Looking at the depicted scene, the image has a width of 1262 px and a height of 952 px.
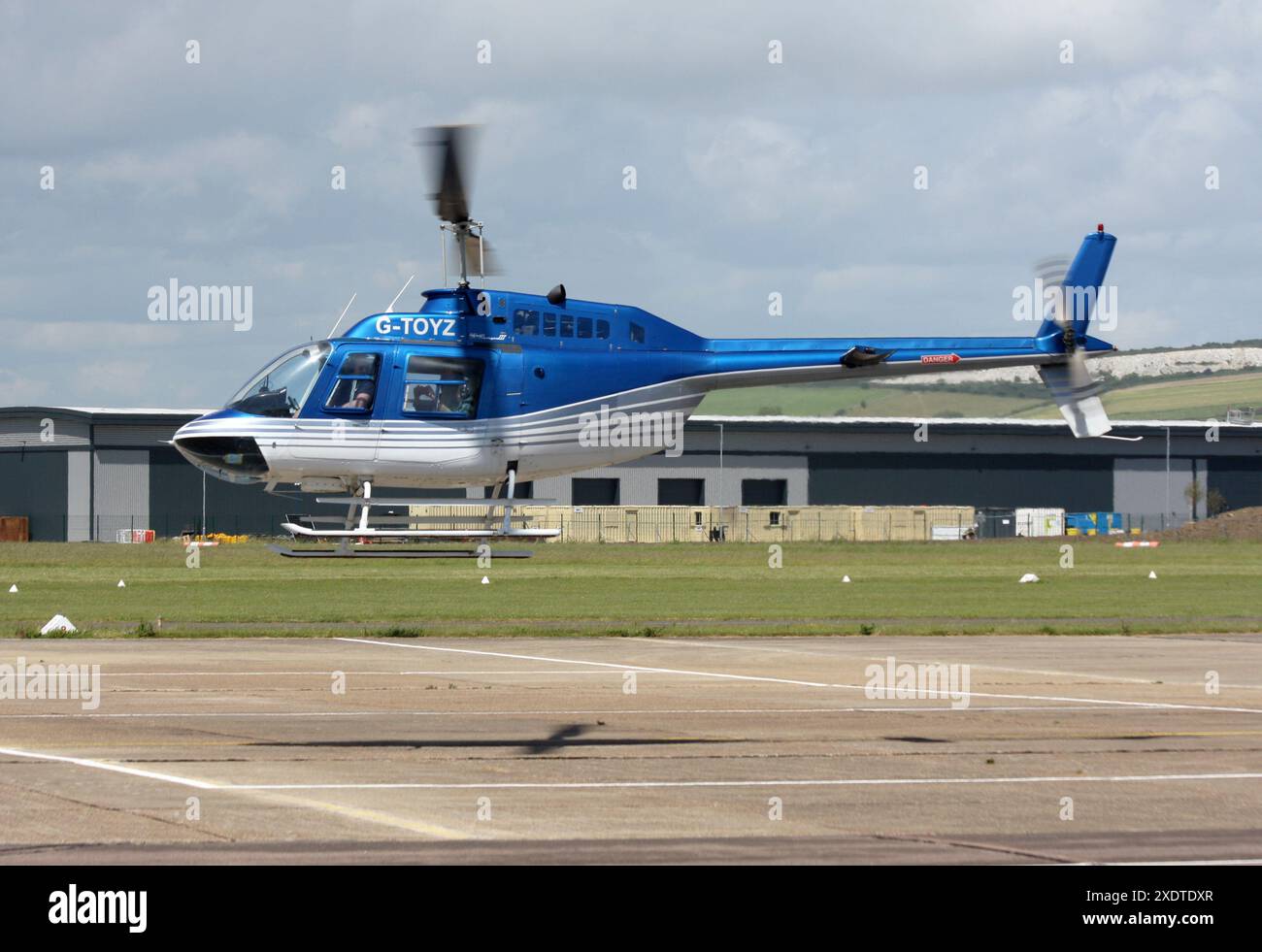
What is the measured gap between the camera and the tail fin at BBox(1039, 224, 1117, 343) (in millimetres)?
27828

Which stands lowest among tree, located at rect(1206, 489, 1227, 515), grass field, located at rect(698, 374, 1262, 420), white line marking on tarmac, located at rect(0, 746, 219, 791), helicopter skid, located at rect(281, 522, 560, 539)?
white line marking on tarmac, located at rect(0, 746, 219, 791)

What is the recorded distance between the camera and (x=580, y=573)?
55594 millimetres

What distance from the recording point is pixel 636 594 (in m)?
43.9

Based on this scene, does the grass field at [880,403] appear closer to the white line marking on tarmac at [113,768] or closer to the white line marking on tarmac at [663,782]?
the white line marking on tarmac at [113,768]

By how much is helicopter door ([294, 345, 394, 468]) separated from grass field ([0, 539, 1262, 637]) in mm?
7208

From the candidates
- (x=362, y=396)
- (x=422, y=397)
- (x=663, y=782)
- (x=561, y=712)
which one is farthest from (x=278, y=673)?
(x=663, y=782)

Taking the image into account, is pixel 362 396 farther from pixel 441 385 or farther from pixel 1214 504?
pixel 1214 504

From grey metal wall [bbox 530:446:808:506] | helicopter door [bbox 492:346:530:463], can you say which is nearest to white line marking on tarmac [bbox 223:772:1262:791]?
helicopter door [bbox 492:346:530:463]

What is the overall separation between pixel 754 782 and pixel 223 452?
13725mm

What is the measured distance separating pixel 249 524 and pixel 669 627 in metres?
66.9

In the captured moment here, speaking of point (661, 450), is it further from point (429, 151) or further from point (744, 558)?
point (744, 558)

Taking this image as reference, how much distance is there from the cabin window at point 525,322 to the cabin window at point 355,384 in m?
2.31

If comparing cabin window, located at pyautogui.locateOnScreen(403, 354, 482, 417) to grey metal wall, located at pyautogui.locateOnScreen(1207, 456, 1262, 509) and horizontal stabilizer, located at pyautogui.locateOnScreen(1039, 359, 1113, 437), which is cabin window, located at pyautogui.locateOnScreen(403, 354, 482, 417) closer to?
horizontal stabilizer, located at pyautogui.locateOnScreen(1039, 359, 1113, 437)
